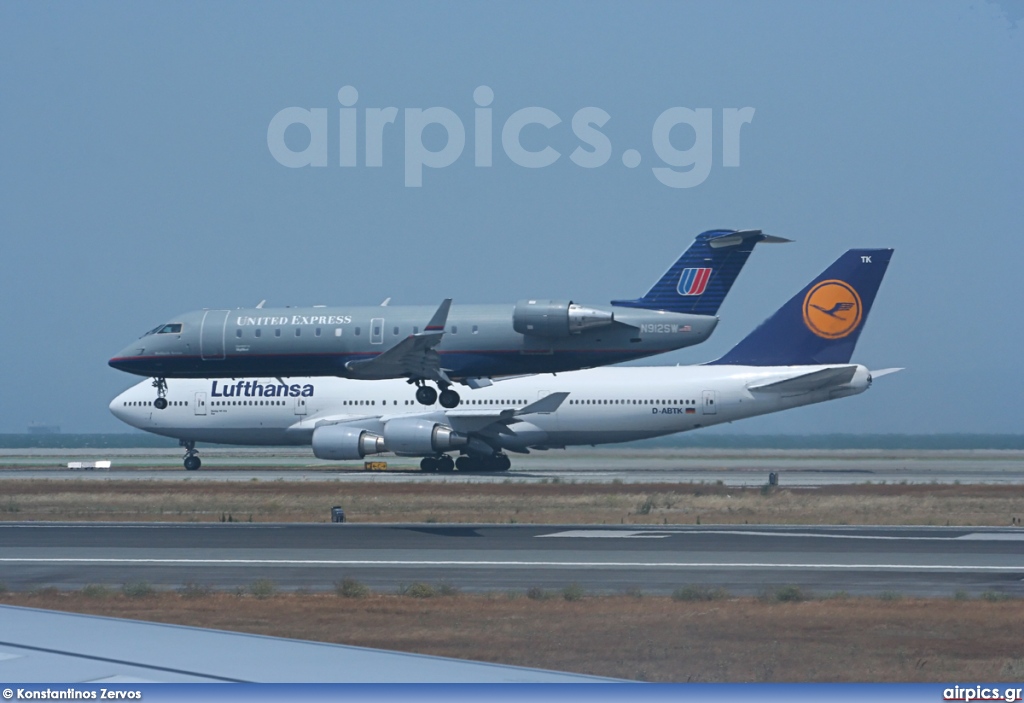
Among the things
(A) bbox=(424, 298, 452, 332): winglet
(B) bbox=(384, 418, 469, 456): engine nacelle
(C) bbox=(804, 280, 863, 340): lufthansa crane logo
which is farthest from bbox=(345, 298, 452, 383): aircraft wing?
(C) bbox=(804, 280, 863, 340): lufthansa crane logo

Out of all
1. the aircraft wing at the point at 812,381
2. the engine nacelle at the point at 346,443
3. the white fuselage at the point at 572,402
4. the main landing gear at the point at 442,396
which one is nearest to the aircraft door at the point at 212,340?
the main landing gear at the point at 442,396

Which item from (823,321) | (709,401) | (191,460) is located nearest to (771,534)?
(709,401)

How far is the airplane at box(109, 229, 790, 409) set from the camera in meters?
36.1

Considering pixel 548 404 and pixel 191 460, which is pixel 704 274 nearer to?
pixel 548 404

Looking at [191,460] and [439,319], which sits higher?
[439,319]

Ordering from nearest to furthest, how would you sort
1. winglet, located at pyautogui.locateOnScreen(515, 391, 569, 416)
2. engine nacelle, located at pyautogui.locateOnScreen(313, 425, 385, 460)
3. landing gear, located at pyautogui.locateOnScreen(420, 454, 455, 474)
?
winglet, located at pyautogui.locateOnScreen(515, 391, 569, 416) → engine nacelle, located at pyautogui.locateOnScreen(313, 425, 385, 460) → landing gear, located at pyautogui.locateOnScreen(420, 454, 455, 474)

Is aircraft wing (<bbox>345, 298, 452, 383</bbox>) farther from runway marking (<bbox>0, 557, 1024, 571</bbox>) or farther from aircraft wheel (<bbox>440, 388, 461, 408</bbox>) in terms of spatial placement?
runway marking (<bbox>0, 557, 1024, 571</bbox>)

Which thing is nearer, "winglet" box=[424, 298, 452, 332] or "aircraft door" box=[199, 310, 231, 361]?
"winglet" box=[424, 298, 452, 332]

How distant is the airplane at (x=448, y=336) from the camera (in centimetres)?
3609

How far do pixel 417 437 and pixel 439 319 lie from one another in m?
9.37

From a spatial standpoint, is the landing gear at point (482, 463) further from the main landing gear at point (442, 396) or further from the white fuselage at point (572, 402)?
the main landing gear at point (442, 396)

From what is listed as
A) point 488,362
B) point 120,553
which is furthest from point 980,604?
point 488,362

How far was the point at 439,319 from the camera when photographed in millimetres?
36875

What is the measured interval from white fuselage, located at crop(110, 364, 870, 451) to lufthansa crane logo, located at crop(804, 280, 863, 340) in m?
1.94
